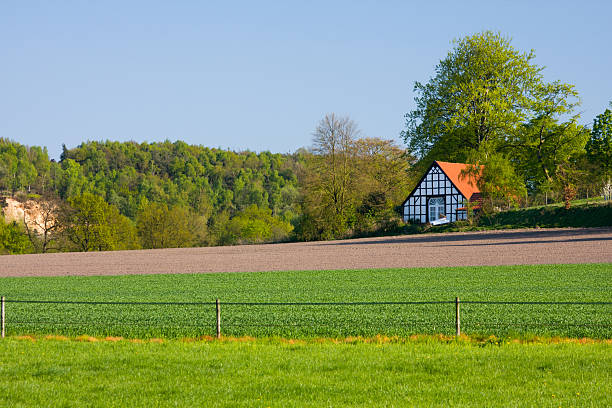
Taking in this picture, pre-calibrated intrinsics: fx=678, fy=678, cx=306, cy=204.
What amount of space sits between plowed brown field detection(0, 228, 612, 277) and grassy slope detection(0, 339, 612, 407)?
26.6 metres

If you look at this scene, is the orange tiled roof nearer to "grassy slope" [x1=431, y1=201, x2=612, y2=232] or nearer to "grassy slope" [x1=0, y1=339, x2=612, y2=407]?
"grassy slope" [x1=431, y1=201, x2=612, y2=232]

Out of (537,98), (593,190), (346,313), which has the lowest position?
(346,313)

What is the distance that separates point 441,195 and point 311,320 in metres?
54.2

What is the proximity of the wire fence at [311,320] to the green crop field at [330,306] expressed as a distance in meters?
0.03

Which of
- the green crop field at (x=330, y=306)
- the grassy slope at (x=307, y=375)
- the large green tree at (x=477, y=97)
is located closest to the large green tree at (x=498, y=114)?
the large green tree at (x=477, y=97)

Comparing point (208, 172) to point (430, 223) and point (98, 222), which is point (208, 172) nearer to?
point (98, 222)

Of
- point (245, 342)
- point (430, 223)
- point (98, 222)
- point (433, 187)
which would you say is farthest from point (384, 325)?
point (98, 222)

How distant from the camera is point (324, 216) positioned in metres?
67.9

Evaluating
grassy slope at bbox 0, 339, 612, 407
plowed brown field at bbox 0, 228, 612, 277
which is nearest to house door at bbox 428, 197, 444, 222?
plowed brown field at bbox 0, 228, 612, 277

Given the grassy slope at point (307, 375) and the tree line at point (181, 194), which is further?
the tree line at point (181, 194)

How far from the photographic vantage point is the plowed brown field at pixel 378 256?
40344 millimetres

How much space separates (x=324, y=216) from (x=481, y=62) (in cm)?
2178

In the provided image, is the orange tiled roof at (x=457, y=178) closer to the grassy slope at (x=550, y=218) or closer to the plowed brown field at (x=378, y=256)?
the grassy slope at (x=550, y=218)

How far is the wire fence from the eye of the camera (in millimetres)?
15828
